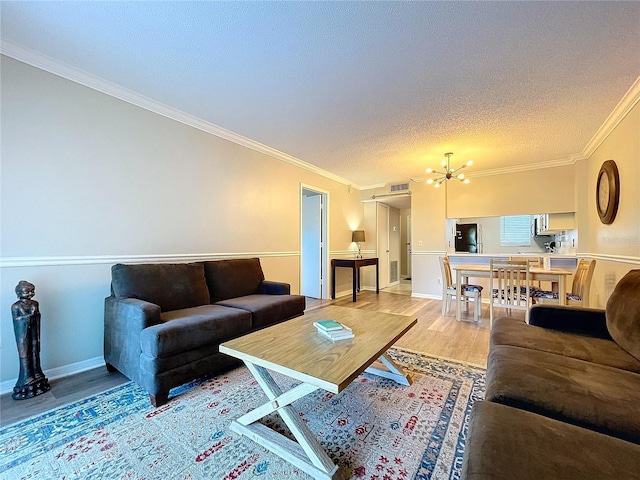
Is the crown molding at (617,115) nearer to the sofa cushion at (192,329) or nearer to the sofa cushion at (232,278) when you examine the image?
the sofa cushion at (192,329)

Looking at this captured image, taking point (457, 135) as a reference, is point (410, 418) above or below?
below

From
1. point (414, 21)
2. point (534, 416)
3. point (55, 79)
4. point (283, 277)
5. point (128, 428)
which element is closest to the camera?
point (534, 416)

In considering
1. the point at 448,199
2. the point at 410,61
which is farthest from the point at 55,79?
the point at 448,199

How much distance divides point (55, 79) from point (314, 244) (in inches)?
159

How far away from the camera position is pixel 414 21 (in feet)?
5.62

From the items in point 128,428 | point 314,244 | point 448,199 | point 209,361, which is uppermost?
point 448,199

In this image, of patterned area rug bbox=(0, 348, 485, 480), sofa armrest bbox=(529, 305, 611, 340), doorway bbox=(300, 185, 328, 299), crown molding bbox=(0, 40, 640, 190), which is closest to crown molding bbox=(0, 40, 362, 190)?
crown molding bbox=(0, 40, 640, 190)

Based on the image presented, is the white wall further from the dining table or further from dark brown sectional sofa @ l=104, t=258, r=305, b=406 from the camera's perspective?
the dining table

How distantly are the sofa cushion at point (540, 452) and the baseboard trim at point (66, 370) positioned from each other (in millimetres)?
2820

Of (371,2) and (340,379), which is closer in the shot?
(340,379)

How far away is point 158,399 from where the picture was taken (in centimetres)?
180

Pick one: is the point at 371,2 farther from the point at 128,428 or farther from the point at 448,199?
the point at 448,199

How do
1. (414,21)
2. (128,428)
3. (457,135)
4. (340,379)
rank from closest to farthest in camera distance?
(340,379) < (128,428) < (414,21) < (457,135)

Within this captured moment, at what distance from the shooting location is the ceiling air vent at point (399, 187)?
19.2ft
